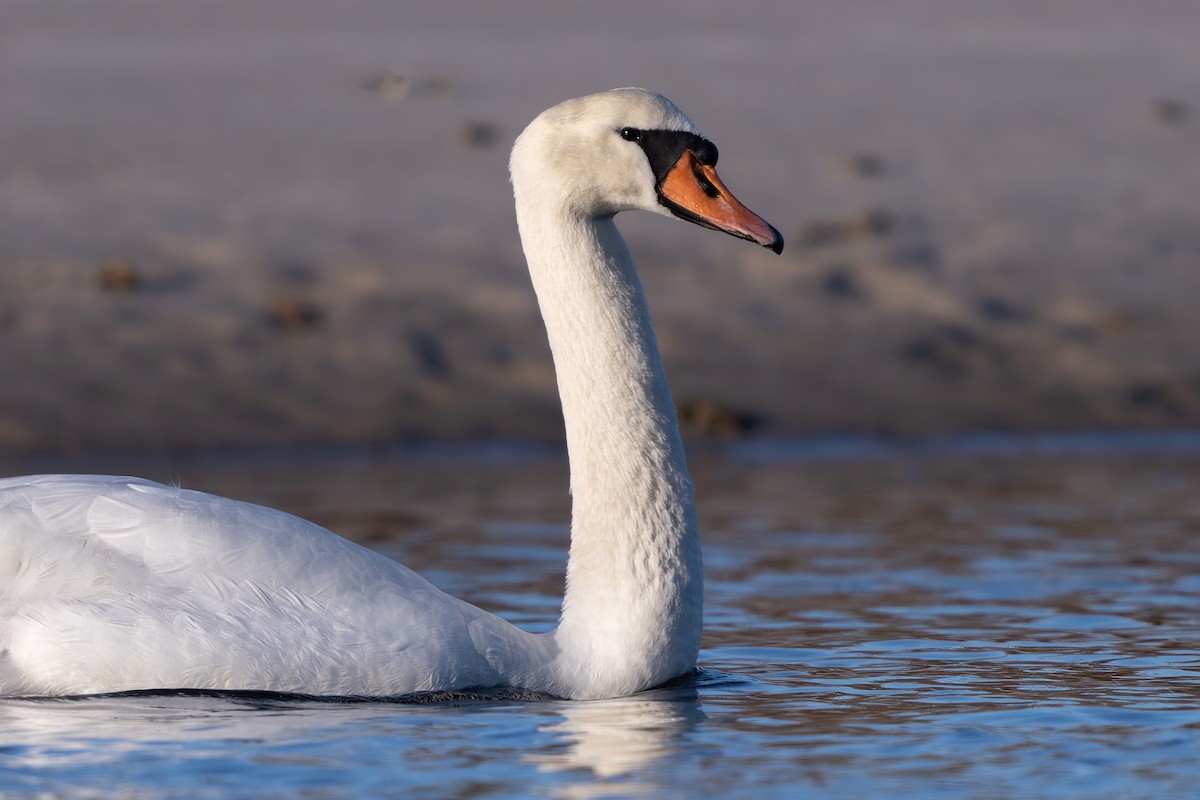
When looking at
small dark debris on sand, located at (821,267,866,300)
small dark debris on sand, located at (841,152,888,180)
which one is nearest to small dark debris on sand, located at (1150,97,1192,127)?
small dark debris on sand, located at (841,152,888,180)

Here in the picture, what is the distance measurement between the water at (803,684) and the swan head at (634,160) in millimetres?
1213

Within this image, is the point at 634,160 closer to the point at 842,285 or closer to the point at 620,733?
the point at 620,733

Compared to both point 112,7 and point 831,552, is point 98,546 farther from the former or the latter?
point 112,7

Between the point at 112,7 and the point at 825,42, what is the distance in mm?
7571

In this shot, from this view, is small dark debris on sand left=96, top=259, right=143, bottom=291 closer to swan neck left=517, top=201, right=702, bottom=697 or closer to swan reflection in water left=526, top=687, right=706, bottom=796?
swan neck left=517, top=201, right=702, bottom=697

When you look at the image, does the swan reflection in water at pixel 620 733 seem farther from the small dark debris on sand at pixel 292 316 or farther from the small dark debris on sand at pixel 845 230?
the small dark debris on sand at pixel 845 230

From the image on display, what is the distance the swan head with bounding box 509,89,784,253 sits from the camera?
5.37m

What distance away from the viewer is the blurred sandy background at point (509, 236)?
13.1 metres

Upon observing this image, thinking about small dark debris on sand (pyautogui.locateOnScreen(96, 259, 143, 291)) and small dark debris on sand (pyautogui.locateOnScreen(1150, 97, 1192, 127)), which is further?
small dark debris on sand (pyautogui.locateOnScreen(1150, 97, 1192, 127))

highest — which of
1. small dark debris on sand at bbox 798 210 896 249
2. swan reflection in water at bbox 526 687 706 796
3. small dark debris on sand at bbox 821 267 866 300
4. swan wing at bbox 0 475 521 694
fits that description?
small dark debris on sand at bbox 798 210 896 249

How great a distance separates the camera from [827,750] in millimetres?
4660

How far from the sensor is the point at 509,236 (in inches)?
612

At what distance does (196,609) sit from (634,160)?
153cm

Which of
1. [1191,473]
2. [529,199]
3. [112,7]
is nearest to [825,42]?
[112,7]
